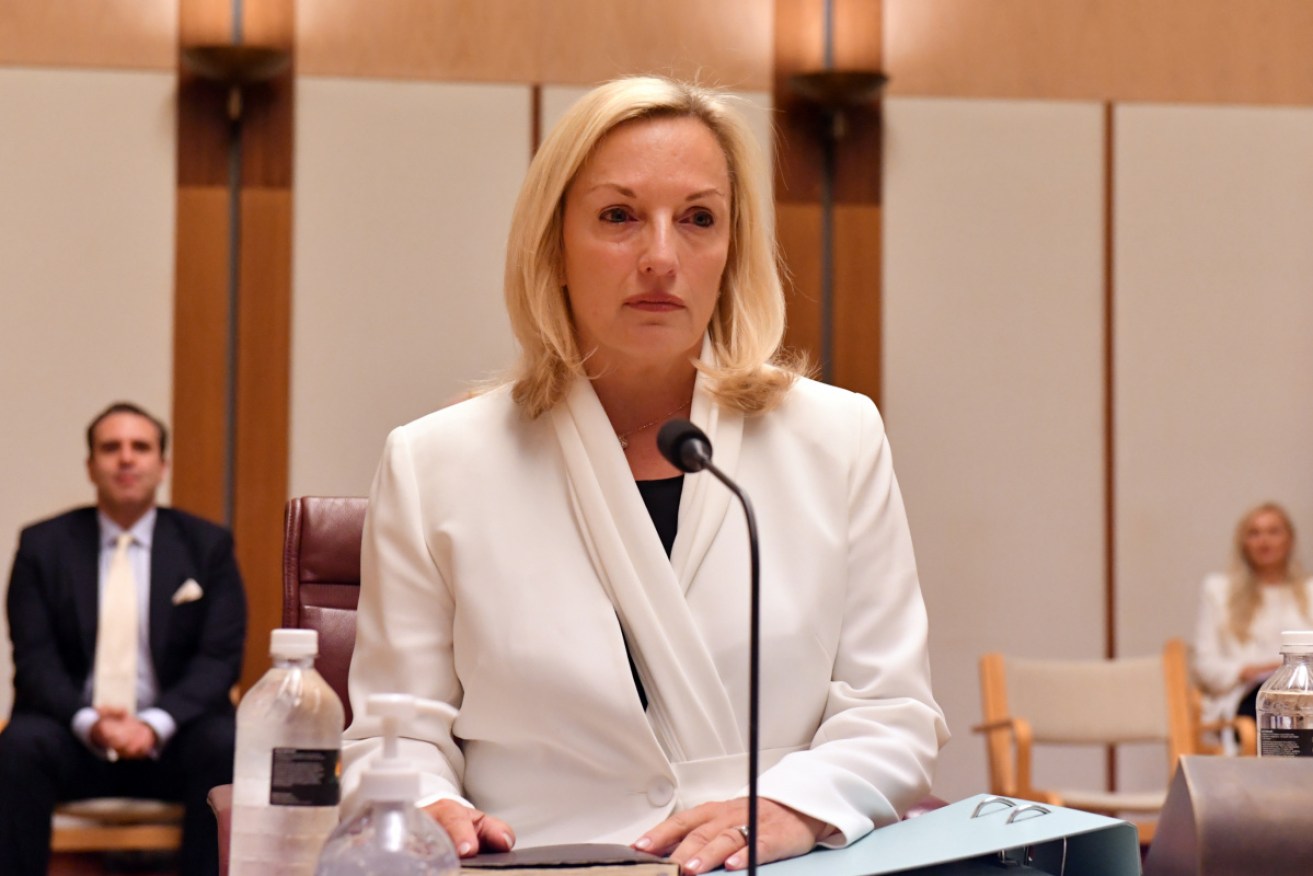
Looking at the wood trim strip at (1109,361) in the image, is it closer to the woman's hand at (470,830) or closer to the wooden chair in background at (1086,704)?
the wooden chair in background at (1086,704)

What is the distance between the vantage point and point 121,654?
4.92m

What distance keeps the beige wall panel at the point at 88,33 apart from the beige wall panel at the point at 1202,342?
158 inches

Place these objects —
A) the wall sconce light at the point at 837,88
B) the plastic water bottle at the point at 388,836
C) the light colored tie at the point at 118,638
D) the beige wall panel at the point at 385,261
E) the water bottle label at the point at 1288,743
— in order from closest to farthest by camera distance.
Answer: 1. the plastic water bottle at the point at 388,836
2. the water bottle label at the point at 1288,743
3. the light colored tie at the point at 118,638
4. the beige wall panel at the point at 385,261
5. the wall sconce light at the point at 837,88

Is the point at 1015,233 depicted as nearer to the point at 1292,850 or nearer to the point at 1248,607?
the point at 1248,607

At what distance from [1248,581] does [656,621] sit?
215 inches

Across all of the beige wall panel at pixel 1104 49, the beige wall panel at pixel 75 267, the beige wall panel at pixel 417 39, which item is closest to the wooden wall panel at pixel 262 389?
the beige wall panel at pixel 75 267

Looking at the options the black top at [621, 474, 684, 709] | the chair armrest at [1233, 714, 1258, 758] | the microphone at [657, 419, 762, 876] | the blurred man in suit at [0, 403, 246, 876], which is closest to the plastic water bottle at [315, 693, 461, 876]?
the microphone at [657, 419, 762, 876]

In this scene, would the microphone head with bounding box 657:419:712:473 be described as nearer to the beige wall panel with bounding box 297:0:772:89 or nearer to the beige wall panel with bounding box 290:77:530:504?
the beige wall panel with bounding box 290:77:530:504

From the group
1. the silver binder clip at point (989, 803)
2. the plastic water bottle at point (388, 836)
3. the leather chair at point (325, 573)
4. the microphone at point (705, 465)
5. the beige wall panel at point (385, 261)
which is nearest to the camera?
the plastic water bottle at point (388, 836)

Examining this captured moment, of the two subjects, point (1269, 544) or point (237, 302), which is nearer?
point (237, 302)

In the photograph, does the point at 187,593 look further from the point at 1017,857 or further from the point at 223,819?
the point at 1017,857

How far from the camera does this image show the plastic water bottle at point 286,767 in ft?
4.36

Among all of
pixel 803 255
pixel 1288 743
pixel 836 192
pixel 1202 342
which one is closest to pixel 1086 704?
pixel 1202 342

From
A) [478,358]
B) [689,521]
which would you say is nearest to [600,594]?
[689,521]
